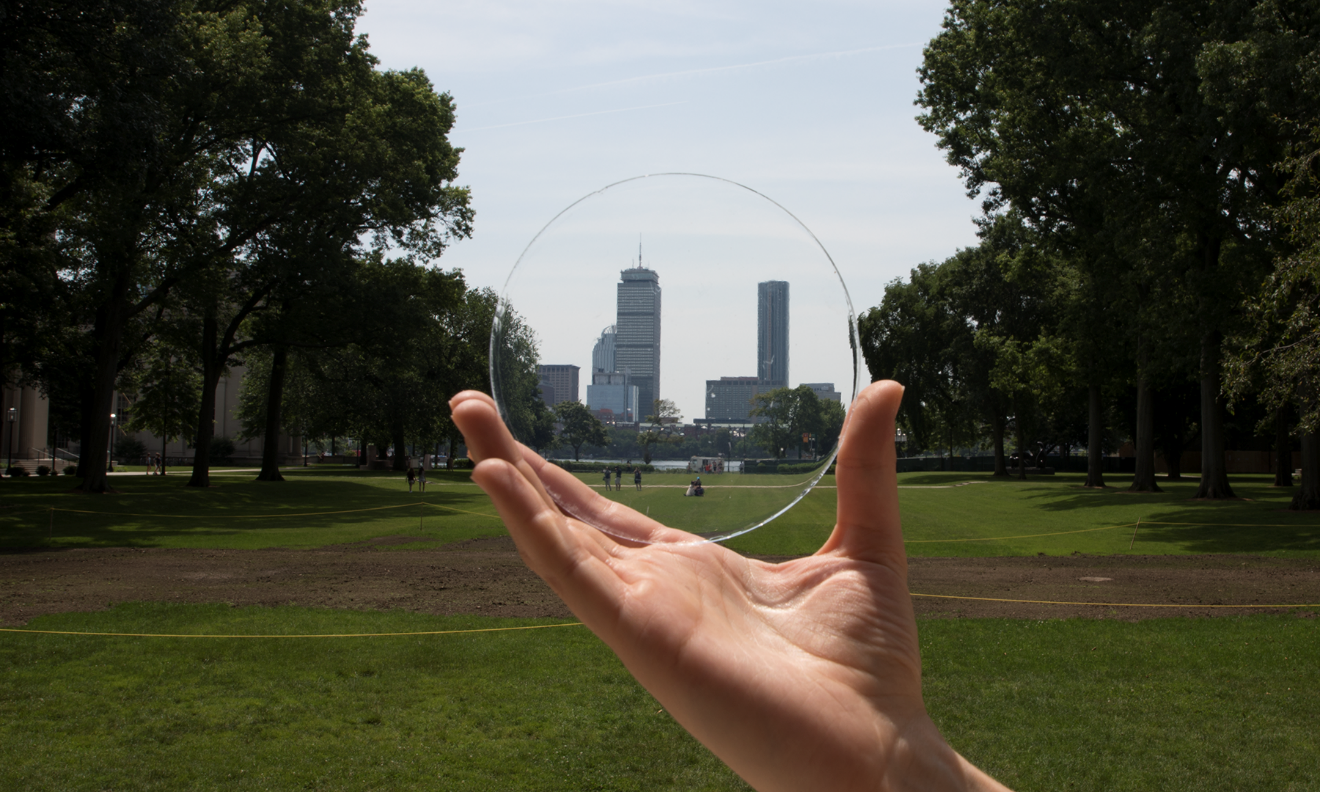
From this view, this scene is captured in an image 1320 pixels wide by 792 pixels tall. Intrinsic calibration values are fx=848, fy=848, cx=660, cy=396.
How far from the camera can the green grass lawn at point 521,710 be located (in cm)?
681

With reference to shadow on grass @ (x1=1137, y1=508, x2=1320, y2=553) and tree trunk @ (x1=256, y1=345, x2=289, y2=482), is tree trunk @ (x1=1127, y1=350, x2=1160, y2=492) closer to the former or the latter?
shadow on grass @ (x1=1137, y1=508, x2=1320, y2=553)

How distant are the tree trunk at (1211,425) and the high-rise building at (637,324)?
33614 millimetres

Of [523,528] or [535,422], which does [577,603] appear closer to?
[523,528]

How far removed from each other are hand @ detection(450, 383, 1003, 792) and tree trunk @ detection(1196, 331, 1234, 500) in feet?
111

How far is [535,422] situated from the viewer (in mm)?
2637

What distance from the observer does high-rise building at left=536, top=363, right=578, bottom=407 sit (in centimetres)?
271

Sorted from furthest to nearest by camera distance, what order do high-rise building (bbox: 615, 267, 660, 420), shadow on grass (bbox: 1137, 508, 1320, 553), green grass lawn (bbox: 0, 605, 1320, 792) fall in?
shadow on grass (bbox: 1137, 508, 1320, 553) < green grass lawn (bbox: 0, 605, 1320, 792) < high-rise building (bbox: 615, 267, 660, 420)

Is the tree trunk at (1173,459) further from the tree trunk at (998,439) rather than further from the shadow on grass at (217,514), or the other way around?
the shadow on grass at (217,514)

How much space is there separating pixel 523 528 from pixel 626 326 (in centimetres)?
96

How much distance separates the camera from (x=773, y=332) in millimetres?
2787

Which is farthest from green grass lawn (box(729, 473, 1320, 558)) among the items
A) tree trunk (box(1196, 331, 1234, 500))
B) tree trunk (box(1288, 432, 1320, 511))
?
tree trunk (box(1196, 331, 1234, 500))

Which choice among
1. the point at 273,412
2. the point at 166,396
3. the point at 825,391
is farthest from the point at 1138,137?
the point at 166,396

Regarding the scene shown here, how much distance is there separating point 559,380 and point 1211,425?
123ft

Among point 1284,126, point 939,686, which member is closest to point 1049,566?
point 939,686
